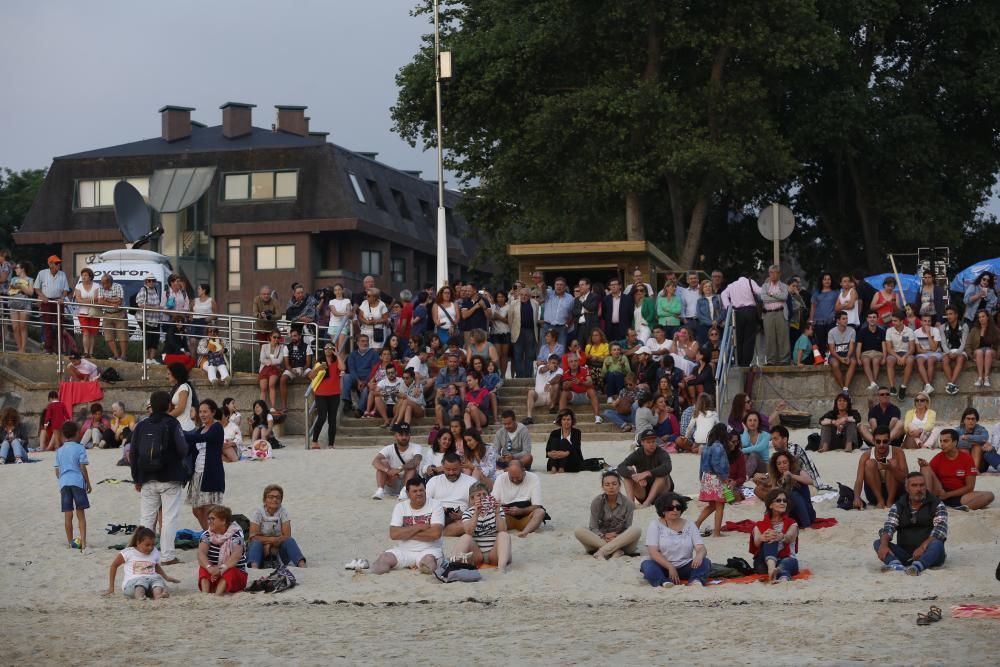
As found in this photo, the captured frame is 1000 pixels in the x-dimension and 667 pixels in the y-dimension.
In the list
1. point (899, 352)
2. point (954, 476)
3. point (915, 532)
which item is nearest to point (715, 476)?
point (915, 532)

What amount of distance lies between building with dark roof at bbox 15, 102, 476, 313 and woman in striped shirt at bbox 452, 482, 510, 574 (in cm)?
4165

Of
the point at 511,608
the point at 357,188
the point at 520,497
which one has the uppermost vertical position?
the point at 357,188

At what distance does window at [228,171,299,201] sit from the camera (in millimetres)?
58781

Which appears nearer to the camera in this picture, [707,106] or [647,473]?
[647,473]

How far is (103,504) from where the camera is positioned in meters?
19.7

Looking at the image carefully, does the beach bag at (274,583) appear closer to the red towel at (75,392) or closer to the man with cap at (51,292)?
the red towel at (75,392)

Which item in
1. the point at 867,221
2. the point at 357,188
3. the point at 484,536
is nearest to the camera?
the point at 484,536

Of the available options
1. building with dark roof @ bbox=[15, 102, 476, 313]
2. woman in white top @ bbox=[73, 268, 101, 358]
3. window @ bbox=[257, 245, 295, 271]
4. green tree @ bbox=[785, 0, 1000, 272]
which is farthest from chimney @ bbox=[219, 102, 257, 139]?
woman in white top @ bbox=[73, 268, 101, 358]

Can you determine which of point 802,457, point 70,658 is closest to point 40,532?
point 70,658

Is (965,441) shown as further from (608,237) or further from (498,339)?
(608,237)

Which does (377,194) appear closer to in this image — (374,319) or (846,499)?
(374,319)

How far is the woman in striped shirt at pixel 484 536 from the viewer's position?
50.7 feet

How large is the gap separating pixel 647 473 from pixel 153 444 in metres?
5.80

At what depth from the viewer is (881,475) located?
708 inches
